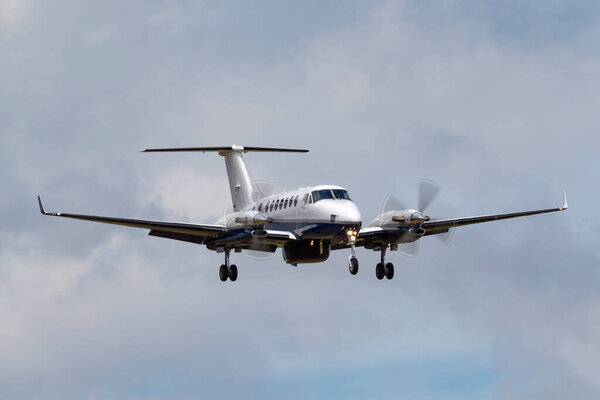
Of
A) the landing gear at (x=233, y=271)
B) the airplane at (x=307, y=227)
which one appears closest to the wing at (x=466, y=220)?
the airplane at (x=307, y=227)

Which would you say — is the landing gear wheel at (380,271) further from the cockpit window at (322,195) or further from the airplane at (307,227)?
the cockpit window at (322,195)

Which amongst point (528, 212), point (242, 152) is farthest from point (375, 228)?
point (242, 152)

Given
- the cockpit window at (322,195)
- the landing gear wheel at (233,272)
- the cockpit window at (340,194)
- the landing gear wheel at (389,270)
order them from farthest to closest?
the landing gear wheel at (233,272), the landing gear wheel at (389,270), the cockpit window at (340,194), the cockpit window at (322,195)

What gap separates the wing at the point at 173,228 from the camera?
42731 millimetres

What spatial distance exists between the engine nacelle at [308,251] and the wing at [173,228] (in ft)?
9.97

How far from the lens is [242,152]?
2154 inches

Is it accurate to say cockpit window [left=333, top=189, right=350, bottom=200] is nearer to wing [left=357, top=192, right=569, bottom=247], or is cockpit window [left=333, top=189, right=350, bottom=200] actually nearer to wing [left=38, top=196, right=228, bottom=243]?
wing [left=357, top=192, right=569, bottom=247]

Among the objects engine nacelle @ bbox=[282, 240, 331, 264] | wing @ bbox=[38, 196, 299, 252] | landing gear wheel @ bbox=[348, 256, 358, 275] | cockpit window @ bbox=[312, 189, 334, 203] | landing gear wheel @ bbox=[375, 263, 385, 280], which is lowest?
landing gear wheel @ bbox=[348, 256, 358, 275]

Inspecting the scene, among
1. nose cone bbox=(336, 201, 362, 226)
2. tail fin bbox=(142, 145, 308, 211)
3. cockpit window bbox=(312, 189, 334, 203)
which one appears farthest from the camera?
tail fin bbox=(142, 145, 308, 211)

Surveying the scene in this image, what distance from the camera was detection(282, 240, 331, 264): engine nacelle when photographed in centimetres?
4444

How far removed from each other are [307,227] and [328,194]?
160cm

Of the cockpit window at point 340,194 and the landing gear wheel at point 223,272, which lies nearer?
the cockpit window at point 340,194

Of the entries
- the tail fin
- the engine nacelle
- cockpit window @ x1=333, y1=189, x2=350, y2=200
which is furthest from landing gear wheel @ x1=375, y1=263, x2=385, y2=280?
the tail fin

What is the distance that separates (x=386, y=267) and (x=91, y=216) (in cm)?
1273
